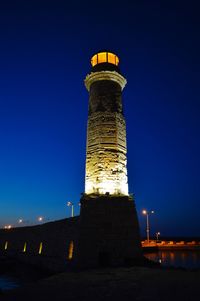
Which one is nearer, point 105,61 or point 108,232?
point 108,232

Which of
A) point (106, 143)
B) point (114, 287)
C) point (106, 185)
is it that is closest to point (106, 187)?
point (106, 185)

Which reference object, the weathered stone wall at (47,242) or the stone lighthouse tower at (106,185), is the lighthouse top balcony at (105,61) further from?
the weathered stone wall at (47,242)

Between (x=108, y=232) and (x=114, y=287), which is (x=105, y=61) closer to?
(x=108, y=232)

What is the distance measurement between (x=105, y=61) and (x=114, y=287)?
14.1 meters

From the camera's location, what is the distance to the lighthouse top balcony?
1677 centimetres

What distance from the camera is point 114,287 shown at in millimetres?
8148

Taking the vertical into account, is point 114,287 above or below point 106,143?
below

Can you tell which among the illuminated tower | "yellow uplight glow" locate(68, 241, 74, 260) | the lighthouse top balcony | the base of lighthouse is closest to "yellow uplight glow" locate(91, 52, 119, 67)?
the lighthouse top balcony

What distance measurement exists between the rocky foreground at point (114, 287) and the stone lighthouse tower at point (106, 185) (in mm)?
1938

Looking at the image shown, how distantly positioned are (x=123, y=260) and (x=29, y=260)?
36.3ft

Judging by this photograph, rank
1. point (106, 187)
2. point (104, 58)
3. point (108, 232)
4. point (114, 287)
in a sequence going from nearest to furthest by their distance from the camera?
point (114, 287) < point (108, 232) < point (106, 187) < point (104, 58)

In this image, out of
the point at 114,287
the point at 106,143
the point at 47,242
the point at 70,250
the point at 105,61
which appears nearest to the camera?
the point at 114,287

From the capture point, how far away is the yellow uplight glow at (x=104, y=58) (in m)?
17.6

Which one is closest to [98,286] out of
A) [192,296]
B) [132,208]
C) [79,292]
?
[79,292]
